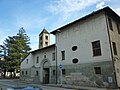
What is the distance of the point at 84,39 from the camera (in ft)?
58.2

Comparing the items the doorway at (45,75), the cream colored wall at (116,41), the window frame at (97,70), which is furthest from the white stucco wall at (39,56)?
the cream colored wall at (116,41)

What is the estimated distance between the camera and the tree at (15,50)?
138ft

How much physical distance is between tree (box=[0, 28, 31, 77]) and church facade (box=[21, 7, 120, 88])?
2203 cm

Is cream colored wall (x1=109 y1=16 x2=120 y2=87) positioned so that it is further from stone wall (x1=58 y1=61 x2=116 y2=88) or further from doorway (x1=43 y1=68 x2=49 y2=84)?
doorway (x1=43 y1=68 x2=49 y2=84)

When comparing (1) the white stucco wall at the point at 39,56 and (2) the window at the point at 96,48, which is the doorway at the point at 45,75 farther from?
(2) the window at the point at 96,48

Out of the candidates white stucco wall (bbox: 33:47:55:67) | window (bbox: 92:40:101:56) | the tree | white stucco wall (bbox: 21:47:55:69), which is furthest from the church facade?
the tree

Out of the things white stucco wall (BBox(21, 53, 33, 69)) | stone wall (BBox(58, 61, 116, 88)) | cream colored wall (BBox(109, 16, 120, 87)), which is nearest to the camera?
stone wall (BBox(58, 61, 116, 88))

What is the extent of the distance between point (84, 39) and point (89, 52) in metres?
2.02

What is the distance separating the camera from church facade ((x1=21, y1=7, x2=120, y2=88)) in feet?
48.5

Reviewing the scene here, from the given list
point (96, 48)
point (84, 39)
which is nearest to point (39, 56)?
point (84, 39)

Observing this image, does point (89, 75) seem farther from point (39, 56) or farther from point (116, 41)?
point (39, 56)

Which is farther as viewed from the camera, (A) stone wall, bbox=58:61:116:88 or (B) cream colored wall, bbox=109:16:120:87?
(B) cream colored wall, bbox=109:16:120:87

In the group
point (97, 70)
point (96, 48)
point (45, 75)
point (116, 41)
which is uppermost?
point (116, 41)

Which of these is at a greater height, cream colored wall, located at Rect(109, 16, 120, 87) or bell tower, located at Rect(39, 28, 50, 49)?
bell tower, located at Rect(39, 28, 50, 49)
